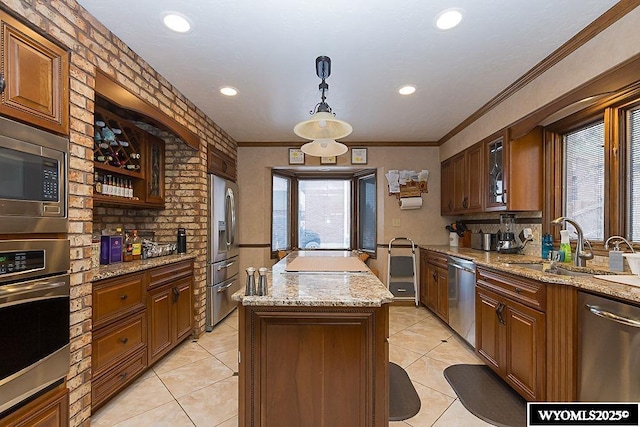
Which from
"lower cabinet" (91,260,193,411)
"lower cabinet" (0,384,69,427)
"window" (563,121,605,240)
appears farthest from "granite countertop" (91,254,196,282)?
"window" (563,121,605,240)

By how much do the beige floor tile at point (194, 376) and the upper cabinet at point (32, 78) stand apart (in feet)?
6.22

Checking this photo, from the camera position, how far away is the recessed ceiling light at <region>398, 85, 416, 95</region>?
275 cm

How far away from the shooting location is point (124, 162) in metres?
2.70

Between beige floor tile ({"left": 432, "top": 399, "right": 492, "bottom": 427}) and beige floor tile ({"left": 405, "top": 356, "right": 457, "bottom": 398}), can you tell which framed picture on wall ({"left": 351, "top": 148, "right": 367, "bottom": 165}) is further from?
beige floor tile ({"left": 432, "top": 399, "right": 492, "bottom": 427})

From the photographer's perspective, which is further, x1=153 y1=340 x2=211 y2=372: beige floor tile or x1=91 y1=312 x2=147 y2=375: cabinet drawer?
x1=153 y1=340 x2=211 y2=372: beige floor tile

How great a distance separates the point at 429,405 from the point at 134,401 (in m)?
2.04

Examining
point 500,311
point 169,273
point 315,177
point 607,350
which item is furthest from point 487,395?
point 315,177

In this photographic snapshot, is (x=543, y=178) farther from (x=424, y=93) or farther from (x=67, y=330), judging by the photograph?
(x=67, y=330)

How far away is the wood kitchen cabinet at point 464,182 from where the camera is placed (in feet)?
11.2

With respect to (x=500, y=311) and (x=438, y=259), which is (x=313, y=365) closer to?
(x=500, y=311)

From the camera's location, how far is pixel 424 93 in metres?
2.89

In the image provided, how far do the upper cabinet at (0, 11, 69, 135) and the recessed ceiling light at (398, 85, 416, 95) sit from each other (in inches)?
96.1

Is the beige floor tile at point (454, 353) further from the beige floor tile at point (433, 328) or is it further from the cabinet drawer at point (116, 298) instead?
the cabinet drawer at point (116, 298)

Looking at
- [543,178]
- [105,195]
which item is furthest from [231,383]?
[543,178]
